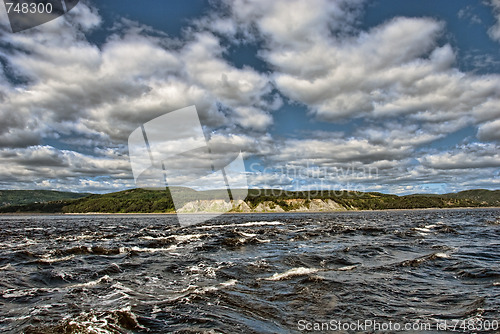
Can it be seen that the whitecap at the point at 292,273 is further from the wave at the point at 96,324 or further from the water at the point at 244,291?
the wave at the point at 96,324

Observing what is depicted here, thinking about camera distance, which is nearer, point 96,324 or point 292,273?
point 96,324

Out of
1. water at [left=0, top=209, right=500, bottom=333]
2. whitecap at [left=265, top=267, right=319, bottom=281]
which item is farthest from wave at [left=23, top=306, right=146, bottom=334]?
whitecap at [left=265, top=267, right=319, bottom=281]

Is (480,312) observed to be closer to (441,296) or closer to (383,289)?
(441,296)

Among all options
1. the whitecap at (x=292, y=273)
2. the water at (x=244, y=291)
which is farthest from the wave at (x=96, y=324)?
the whitecap at (x=292, y=273)

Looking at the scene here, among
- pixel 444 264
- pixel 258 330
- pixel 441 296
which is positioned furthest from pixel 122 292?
pixel 444 264

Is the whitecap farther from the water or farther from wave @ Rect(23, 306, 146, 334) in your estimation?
wave @ Rect(23, 306, 146, 334)

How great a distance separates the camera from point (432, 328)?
312 inches

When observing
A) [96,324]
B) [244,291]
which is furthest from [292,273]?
[96,324]

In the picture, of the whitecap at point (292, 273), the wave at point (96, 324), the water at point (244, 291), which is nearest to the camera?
the wave at point (96, 324)

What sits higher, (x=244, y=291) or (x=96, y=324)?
(x=96, y=324)

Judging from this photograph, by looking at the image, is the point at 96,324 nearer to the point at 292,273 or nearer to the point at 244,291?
the point at 244,291

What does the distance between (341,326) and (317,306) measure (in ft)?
5.94

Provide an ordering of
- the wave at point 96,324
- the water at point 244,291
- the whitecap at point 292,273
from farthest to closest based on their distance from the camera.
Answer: the whitecap at point 292,273
the water at point 244,291
the wave at point 96,324

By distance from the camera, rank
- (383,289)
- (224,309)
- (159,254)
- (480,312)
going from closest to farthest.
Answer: (480,312)
(224,309)
(383,289)
(159,254)
